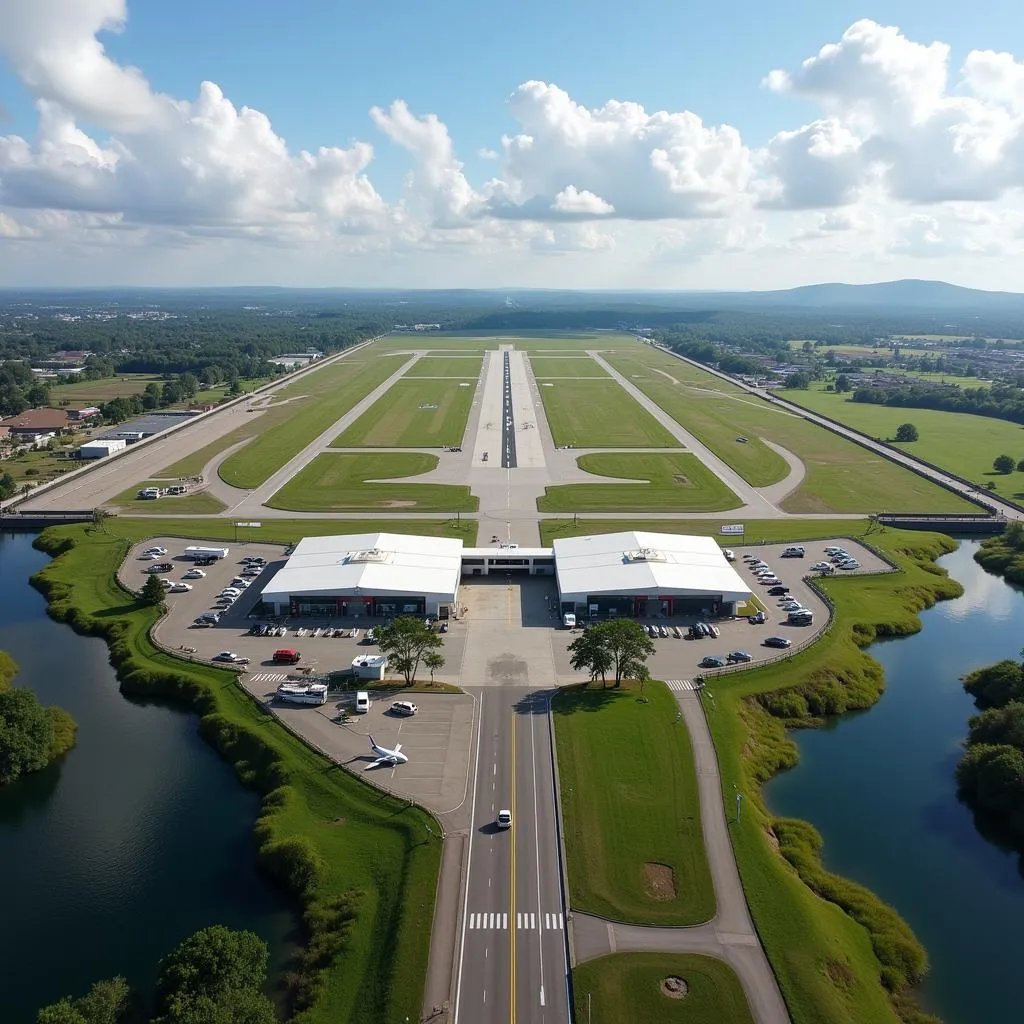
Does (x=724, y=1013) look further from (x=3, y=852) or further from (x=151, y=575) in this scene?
(x=151, y=575)

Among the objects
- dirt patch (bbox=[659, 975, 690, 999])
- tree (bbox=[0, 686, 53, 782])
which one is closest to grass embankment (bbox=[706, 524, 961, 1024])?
dirt patch (bbox=[659, 975, 690, 999])

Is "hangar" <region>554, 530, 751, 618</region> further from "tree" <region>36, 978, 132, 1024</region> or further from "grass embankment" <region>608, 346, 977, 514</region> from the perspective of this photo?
"tree" <region>36, 978, 132, 1024</region>

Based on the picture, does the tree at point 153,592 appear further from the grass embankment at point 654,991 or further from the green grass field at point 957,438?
the green grass field at point 957,438

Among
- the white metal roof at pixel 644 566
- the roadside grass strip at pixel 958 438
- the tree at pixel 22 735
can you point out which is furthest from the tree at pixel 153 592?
the roadside grass strip at pixel 958 438

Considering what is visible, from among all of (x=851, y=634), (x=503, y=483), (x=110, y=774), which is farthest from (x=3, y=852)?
(x=503, y=483)

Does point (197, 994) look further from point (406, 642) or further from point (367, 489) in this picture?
point (367, 489)

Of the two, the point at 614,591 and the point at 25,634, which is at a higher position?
the point at 614,591

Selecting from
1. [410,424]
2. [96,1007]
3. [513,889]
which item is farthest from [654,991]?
[410,424]
